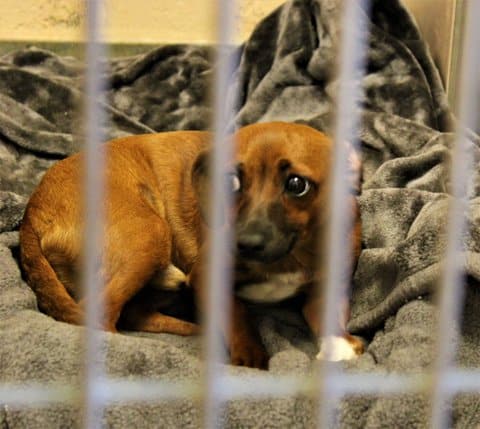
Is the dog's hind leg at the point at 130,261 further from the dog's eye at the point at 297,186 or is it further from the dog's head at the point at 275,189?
the dog's eye at the point at 297,186

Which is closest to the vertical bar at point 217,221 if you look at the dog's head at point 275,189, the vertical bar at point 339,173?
the vertical bar at point 339,173

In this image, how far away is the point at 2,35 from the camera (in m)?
2.44

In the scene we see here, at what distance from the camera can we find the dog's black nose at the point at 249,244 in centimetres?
121

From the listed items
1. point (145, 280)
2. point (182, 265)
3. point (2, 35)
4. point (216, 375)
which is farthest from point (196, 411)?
point (2, 35)

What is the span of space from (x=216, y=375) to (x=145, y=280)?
0.74m

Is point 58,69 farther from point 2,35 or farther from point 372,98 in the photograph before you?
point 372,98

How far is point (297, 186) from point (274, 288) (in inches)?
8.5

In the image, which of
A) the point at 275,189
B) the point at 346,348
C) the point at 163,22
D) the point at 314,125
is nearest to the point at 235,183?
the point at 275,189

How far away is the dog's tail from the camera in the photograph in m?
1.29

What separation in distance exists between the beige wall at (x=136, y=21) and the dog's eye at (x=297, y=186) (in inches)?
30.0

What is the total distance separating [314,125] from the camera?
1.97m

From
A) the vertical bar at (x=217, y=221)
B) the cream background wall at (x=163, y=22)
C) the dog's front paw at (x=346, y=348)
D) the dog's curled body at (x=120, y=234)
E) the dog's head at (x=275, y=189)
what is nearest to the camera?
the vertical bar at (x=217, y=221)

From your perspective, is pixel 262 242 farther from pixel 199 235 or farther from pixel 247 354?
pixel 199 235

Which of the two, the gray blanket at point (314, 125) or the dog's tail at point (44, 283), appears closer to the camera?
the gray blanket at point (314, 125)
